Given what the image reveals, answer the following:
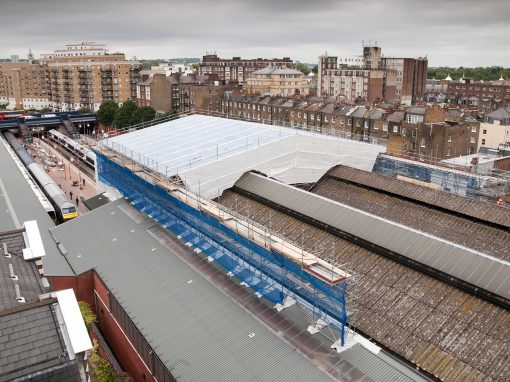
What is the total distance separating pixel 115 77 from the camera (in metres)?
116

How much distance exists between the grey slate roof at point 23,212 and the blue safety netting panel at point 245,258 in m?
6.01

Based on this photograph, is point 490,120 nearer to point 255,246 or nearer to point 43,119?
point 255,246

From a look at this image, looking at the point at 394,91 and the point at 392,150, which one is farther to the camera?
the point at 394,91

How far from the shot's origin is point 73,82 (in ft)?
387

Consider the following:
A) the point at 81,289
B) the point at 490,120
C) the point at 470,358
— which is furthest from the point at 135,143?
the point at 490,120

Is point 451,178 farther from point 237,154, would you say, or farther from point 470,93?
point 470,93

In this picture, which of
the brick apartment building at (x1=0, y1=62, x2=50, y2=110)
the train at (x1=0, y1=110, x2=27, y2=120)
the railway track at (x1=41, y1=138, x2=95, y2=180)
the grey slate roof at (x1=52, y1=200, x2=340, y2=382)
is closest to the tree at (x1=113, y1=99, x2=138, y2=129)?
the railway track at (x1=41, y1=138, x2=95, y2=180)

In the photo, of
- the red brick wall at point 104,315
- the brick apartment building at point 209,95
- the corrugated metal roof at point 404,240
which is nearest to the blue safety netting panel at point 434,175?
the corrugated metal roof at point 404,240

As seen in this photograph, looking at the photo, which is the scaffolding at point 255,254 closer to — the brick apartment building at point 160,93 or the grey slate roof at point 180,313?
the grey slate roof at point 180,313

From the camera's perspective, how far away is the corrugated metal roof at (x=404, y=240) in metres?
17.2

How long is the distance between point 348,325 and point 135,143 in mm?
24117

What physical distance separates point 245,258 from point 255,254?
588 mm

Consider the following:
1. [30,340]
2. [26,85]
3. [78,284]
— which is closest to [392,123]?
[78,284]

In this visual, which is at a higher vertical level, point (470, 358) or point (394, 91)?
point (394, 91)
